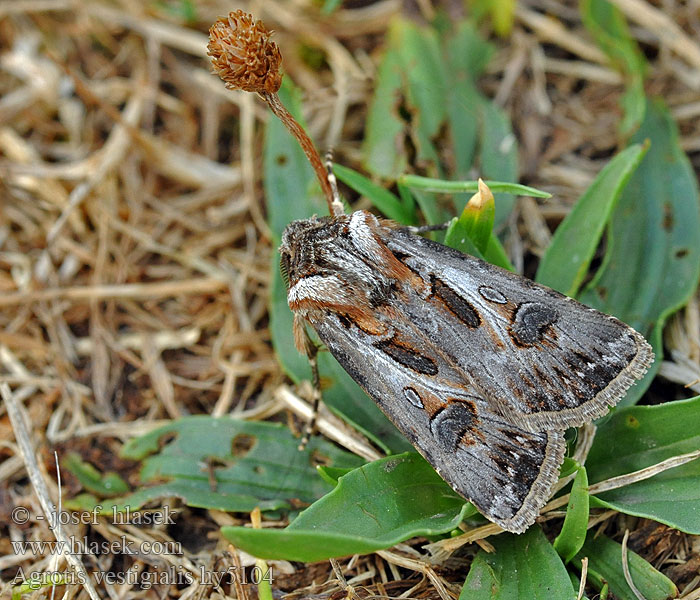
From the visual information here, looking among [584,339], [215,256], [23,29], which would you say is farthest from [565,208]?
[23,29]

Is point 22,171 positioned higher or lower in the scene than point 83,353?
higher

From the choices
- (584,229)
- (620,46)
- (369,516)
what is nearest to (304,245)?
(369,516)

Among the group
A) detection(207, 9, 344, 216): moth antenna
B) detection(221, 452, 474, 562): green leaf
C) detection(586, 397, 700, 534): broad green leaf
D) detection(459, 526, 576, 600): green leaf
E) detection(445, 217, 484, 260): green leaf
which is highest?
detection(207, 9, 344, 216): moth antenna

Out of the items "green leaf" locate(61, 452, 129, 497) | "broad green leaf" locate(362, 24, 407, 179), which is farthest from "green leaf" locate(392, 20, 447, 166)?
"green leaf" locate(61, 452, 129, 497)

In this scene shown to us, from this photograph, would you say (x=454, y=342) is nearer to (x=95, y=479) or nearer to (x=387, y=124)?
(x=387, y=124)

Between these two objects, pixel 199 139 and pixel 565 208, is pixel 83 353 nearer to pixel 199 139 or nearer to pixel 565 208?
pixel 199 139

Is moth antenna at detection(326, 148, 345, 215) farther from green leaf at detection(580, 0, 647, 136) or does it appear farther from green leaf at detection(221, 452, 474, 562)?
green leaf at detection(580, 0, 647, 136)
